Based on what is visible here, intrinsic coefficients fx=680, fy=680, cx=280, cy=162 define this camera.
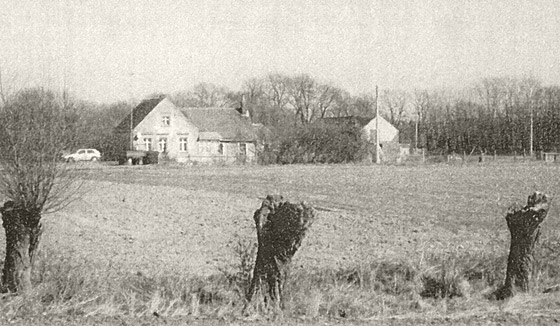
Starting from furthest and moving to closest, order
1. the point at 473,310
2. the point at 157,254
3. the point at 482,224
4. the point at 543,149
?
the point at 543,149
the point at 482,224
the point at 157,254
the point at 473,310

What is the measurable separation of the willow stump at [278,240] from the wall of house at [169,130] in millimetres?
61653

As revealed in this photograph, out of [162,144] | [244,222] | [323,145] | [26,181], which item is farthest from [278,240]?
[162,144]

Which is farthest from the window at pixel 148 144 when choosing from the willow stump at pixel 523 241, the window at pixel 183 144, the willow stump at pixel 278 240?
the willow stump at pixel 278 240

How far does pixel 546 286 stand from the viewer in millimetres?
9703

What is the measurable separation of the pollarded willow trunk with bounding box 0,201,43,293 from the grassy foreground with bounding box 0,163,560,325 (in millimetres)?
253

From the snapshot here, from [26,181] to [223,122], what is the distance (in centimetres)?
7046

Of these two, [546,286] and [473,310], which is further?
[546,286]

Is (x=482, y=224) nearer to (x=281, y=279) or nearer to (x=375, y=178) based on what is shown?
(x=281, y=279)

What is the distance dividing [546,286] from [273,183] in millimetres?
26816

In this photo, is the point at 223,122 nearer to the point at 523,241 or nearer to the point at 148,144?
the point at 148,144

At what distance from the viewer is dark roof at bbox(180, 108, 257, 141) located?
76.2 meters

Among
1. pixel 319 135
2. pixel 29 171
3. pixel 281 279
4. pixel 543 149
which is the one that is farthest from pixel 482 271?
pixel 543 149

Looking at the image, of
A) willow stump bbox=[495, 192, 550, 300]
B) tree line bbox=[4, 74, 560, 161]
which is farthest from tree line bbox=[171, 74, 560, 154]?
willow stump bbox=[495, 192, 550, 300]

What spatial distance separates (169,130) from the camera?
2783 inches
